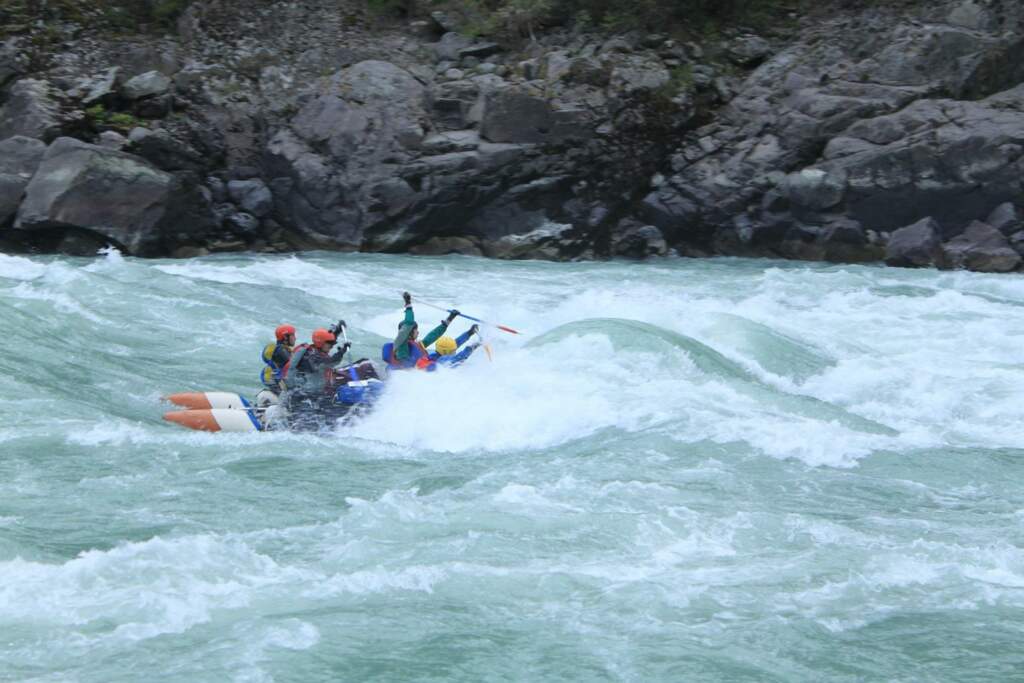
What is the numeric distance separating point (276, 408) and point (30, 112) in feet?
37.8

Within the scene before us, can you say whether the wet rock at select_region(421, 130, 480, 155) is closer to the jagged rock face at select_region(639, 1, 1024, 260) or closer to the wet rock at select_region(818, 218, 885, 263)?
the jagged rock face at select_region(639, 1, 1024, 260)

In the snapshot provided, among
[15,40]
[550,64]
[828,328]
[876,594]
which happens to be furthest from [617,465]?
[15,40]

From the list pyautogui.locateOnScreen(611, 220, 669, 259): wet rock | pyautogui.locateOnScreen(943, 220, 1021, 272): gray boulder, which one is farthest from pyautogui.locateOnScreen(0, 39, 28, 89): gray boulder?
pyautogui.locateOnScreen(943, 220, 1021, 272): gray boulder

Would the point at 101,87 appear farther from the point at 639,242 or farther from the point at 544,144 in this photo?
the point at 639,242

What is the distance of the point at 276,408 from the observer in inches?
384

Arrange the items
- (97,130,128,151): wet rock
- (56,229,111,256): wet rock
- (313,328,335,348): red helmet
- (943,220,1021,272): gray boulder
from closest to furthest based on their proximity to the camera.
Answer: (313,328,335,348): red helmet < (943,220,1021,272): gray boulder < (56,229,111,256): wet rock < (97,130,128,151): wet rock

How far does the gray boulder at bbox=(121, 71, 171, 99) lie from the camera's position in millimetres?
19938

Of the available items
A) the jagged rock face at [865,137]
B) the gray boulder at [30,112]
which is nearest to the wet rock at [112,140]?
the gray boulder at [30,112]

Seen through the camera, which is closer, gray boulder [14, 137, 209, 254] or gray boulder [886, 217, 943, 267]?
gray boulder [14, 137, 209, 254]

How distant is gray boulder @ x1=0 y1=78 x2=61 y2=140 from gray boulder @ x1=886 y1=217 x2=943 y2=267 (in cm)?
1332

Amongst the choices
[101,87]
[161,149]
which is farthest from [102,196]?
[101,87]

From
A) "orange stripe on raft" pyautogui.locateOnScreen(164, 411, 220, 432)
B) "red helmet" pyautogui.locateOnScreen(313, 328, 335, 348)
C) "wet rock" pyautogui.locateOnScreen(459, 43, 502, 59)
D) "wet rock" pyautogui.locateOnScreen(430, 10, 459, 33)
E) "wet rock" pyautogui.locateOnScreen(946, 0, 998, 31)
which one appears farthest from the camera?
"wet rock" pyautogui.locateOnScreen(430, 10, 459, 33)

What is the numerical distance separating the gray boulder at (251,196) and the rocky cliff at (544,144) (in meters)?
0.03

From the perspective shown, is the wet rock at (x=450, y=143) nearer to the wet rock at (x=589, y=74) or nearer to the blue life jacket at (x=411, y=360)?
the wet rock at (x=589, y=74)
